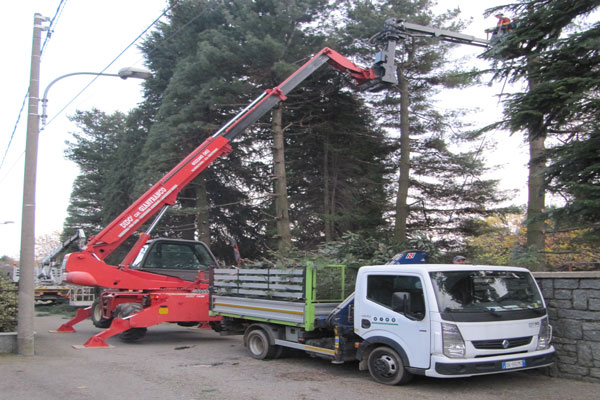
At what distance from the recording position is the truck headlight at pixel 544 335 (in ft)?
23.8

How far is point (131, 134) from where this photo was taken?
1119 inches

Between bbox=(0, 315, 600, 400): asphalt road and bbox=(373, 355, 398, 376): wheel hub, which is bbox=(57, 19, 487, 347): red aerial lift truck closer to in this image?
bbox=(0, 315, 600, 400): asphalt road

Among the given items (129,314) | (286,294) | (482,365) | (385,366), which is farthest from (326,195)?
(482,365)

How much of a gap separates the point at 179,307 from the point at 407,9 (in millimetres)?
12590

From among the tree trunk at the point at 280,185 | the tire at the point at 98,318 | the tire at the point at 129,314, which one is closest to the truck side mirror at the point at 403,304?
the tire at the point at 129,314

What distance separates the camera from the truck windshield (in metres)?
6.94

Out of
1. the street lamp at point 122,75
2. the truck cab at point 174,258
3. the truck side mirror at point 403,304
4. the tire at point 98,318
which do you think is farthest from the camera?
the tire at point 98,318

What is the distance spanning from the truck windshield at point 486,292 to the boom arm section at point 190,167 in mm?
7671

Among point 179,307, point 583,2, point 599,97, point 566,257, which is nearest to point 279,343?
point 179,307

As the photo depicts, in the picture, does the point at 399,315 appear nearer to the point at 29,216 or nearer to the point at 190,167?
the point at 190,167

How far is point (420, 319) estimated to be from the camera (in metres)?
6.91

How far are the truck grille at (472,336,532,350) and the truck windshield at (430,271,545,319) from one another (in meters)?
0.34

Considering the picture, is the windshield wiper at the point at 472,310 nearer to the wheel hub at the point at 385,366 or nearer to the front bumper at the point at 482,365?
the front bumper at the point at 482,365

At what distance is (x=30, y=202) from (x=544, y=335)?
980 centimetres
